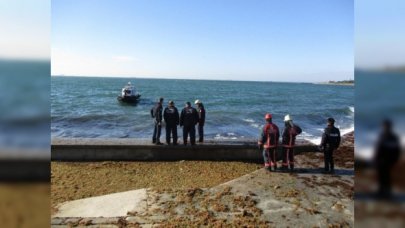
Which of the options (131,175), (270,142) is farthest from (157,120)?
(270,142)

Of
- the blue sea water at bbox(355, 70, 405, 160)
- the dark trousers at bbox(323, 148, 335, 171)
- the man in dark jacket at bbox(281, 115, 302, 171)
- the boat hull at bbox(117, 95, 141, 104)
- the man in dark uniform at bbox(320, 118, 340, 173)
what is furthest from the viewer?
the boat hull at bbox(117, 95, 141, 104)

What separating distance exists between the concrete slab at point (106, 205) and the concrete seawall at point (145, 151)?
304 centimetres

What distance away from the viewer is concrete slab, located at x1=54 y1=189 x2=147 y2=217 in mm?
5390

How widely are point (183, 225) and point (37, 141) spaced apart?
3.63 metres

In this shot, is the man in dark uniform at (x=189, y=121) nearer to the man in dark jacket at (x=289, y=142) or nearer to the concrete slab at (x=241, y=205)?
the man in dark jacket at (x=289, y=142)

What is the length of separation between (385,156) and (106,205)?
5.35 m

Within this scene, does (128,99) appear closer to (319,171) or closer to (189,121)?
(189,121)

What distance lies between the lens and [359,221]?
130 centimetres

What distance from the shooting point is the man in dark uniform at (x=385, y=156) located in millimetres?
1111

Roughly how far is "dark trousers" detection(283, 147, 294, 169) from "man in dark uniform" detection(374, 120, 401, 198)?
6771mm

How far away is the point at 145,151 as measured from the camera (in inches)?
370

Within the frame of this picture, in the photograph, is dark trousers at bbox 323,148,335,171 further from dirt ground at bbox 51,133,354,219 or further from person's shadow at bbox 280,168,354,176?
dirt ground at bbox 51,133,354,219

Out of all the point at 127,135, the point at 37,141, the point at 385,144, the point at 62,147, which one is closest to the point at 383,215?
the point at 385,144

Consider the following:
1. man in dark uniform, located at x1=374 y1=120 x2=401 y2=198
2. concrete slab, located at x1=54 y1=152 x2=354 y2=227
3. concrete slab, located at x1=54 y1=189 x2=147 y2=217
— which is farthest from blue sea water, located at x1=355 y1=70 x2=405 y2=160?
concrete slab, located at x1=54 y1=189 x2=147 y2=217
